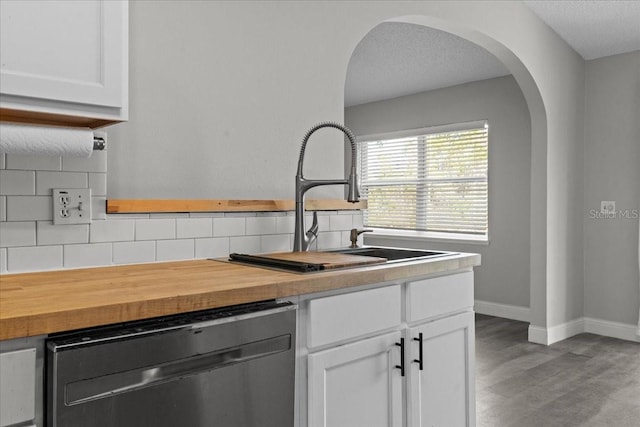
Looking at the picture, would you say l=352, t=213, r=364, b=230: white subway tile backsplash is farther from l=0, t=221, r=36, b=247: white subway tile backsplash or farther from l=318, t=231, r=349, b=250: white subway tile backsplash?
l=0, t=221, r=36, b=247: white subway tile backsplash

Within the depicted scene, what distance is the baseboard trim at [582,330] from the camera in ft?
13.0

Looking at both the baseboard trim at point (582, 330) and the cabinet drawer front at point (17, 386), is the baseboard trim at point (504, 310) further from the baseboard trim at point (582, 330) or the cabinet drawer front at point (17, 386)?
the cabinet drawer front at point (17, 386)

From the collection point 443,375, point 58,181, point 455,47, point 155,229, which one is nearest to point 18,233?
point 58,181

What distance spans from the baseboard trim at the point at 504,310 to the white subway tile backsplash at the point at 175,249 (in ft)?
12.0

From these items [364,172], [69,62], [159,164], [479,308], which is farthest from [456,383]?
[364,172]

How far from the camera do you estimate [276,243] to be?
7.30 ft

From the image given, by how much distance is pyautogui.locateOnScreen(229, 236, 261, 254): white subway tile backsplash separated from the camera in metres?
2.07

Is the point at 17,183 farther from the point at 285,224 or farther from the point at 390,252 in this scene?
the point at 390,252

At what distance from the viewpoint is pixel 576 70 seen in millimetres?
4223

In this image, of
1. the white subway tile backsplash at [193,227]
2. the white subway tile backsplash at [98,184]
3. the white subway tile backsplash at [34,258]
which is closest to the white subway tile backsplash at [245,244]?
the white subway tile backsplash at [193,227]

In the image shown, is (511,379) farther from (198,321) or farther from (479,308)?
(198,321)

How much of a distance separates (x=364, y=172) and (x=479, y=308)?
214 cm

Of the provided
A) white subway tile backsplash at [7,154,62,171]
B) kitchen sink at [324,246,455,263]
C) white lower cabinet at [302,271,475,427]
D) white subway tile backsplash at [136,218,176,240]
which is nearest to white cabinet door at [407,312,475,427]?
white lower cabinet at [302,271,475,427]

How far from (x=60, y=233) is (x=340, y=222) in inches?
48.8
